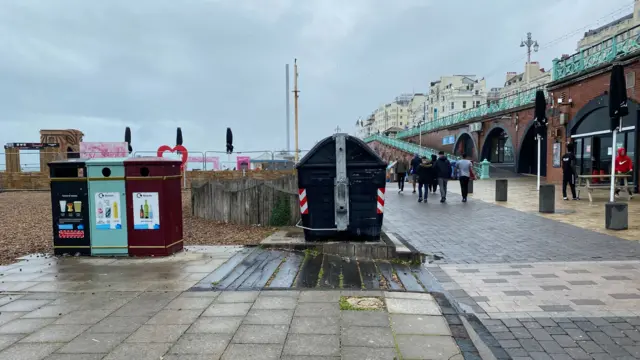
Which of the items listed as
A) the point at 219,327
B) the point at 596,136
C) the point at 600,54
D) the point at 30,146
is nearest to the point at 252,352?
the point at 219,327

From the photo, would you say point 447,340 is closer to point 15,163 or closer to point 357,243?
point 357,243

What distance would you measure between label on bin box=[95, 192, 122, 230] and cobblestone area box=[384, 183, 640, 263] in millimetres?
4942

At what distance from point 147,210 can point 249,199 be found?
137 inches

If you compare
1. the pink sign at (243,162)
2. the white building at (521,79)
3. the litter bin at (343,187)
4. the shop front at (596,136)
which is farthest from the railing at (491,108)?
the white building at (521,79)

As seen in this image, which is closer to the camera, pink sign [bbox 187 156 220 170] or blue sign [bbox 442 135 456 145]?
pink sign [bbox 187 156 220 170]

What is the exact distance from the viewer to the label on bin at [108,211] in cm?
610

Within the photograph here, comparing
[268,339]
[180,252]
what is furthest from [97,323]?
[180,252]

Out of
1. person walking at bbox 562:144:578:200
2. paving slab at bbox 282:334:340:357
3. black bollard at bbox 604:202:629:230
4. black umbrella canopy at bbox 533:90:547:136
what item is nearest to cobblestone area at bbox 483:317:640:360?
paving slab at bbox 282:334:340:357

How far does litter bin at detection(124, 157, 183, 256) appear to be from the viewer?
604 centimetres

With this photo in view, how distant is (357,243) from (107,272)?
3.60m

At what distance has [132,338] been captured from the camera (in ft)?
10.8

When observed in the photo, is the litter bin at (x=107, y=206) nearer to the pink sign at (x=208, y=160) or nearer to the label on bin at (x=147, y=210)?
the label on bin at (x=147, y=210)

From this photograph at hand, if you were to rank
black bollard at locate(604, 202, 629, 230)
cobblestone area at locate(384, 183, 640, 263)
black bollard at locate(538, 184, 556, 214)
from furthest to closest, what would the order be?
1. black bollard at locate(538, 184, 556, 214)
2. black bollard at locate(604, 202, 629, 230)
3. cobblestone area at locate(384, 183, 640, 263)

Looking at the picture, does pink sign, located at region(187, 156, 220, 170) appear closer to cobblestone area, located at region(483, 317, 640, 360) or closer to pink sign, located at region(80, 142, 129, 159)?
pink sign, located at region(80, 142, 129, 159)
